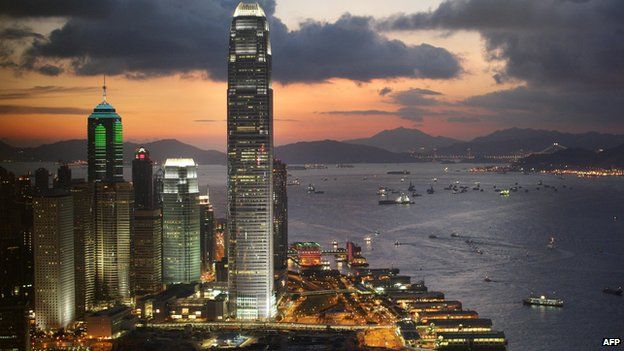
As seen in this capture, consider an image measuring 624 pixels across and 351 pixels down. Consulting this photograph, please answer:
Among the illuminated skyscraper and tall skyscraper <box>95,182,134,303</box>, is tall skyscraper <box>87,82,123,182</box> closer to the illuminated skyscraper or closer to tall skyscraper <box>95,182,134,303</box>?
tall skyscraper <box>95,182,134,303</box>

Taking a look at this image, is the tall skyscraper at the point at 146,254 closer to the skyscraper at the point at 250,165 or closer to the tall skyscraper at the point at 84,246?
the tall skyscraper at the point at 84,246

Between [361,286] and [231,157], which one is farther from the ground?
[231,157]

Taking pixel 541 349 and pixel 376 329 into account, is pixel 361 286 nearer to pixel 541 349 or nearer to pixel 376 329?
pixel 376 329

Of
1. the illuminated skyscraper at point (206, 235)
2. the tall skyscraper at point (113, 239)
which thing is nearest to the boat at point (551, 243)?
the illuminated skyscraper at point (206, 235)

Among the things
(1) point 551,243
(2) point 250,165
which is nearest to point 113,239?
(2) point 250,165

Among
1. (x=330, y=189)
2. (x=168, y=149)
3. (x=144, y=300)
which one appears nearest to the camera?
(x=144, y=300)

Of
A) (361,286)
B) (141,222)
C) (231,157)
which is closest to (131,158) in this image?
(141,222)

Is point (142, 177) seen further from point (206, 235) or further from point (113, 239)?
point (113, 239)
